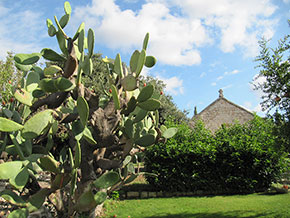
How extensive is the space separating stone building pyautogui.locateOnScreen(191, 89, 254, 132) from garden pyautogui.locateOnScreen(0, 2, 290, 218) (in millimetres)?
12241

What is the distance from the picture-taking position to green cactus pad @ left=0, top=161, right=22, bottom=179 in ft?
7.79

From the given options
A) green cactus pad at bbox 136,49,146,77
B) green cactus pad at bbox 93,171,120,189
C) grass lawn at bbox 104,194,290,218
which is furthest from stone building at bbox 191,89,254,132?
green cactus pad at bbox 93,171,120,189

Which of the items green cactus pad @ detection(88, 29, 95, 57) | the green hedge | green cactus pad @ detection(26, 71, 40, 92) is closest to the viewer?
green cactus pad @ detection(88, 29, 95, 57)

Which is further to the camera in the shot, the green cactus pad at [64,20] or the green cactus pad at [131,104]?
the green cactus pad at [64,20]

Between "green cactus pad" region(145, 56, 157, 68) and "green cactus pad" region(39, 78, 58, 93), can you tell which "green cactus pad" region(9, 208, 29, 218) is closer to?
"green cactus pad" region(39, 78, 58, 93)

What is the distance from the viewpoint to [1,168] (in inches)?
93.6

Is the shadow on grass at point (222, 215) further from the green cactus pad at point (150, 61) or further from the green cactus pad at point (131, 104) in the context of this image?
the green cactus pad at point (150, 61)

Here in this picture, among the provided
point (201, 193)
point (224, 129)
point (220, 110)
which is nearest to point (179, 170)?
point (201, 193)

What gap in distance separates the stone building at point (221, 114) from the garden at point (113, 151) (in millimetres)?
12241

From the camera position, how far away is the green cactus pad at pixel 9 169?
237cm

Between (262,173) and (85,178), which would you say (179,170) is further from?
(85,178)

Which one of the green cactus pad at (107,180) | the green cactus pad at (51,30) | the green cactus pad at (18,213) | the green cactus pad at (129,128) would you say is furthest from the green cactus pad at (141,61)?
the green cactus pad at (18,213)

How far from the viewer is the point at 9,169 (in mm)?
2451

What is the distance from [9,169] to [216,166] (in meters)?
7.36
